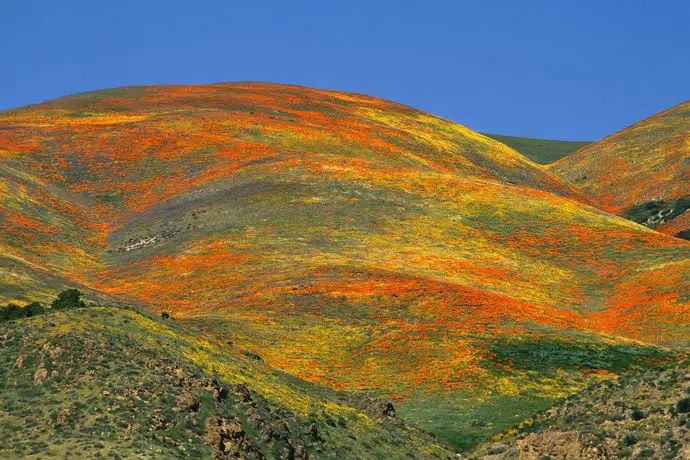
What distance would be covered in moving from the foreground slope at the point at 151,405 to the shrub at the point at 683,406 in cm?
1278

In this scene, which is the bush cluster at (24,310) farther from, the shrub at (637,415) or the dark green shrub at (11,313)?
the shrub at (637,415)

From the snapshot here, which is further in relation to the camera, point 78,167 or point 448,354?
point 78,167

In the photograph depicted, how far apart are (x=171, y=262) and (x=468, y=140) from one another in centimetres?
8258

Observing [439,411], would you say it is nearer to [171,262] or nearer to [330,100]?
[171,262]

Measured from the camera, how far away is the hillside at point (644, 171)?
136500 mm

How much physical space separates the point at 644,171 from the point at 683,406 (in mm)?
123502

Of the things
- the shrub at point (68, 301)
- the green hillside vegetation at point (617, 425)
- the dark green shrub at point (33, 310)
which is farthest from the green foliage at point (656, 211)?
the dark green shrub at point (33, 310)

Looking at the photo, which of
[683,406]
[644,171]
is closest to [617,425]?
[683,406]

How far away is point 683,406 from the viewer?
40.4m

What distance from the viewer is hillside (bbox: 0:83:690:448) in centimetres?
6166

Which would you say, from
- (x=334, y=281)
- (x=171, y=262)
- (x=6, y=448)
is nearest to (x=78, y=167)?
(x=171, y=262)

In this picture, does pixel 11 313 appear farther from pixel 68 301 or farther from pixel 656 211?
pixel 656 211

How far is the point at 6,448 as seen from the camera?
114ft

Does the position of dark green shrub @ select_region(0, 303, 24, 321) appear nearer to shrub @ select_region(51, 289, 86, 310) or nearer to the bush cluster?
the bush cluster
